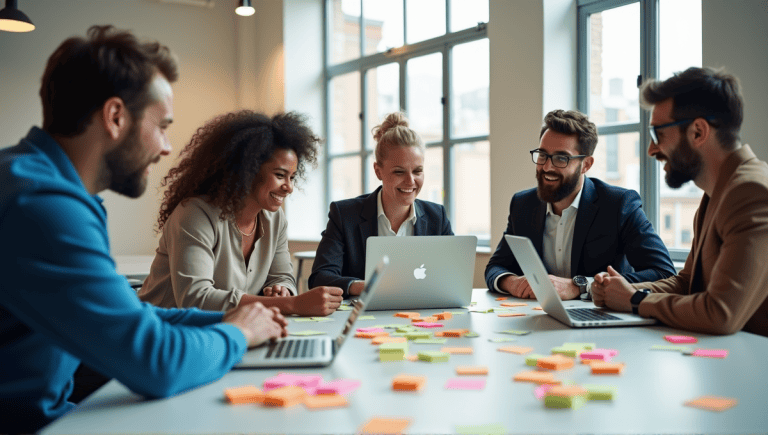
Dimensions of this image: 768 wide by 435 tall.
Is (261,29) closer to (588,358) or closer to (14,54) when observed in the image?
(14,54)

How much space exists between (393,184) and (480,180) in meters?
2.84

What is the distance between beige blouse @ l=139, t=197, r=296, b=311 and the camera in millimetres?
2100

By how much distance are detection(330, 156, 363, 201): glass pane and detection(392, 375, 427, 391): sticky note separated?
583cm

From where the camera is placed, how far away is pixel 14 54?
6531 mm

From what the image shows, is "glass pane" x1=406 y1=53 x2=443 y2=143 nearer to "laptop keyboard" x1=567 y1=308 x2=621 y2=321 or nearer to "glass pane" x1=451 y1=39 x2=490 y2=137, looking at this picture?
"glass pane" x1=451 y1=39 x2=490 y2=137

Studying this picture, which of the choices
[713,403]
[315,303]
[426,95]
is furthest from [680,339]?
[426,95]

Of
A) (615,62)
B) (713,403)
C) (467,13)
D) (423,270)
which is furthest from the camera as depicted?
Answer: (467,13)

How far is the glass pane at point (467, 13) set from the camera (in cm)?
549

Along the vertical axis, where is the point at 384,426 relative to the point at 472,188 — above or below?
below

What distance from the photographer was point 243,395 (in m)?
1.12

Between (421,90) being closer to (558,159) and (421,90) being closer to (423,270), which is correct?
→ (558,159)

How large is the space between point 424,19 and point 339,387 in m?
5.53

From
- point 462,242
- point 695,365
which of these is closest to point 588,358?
point 695,365

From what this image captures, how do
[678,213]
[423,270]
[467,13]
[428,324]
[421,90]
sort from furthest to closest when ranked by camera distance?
[421,90], [467,13], [678,213], [423,270], [428,324]
